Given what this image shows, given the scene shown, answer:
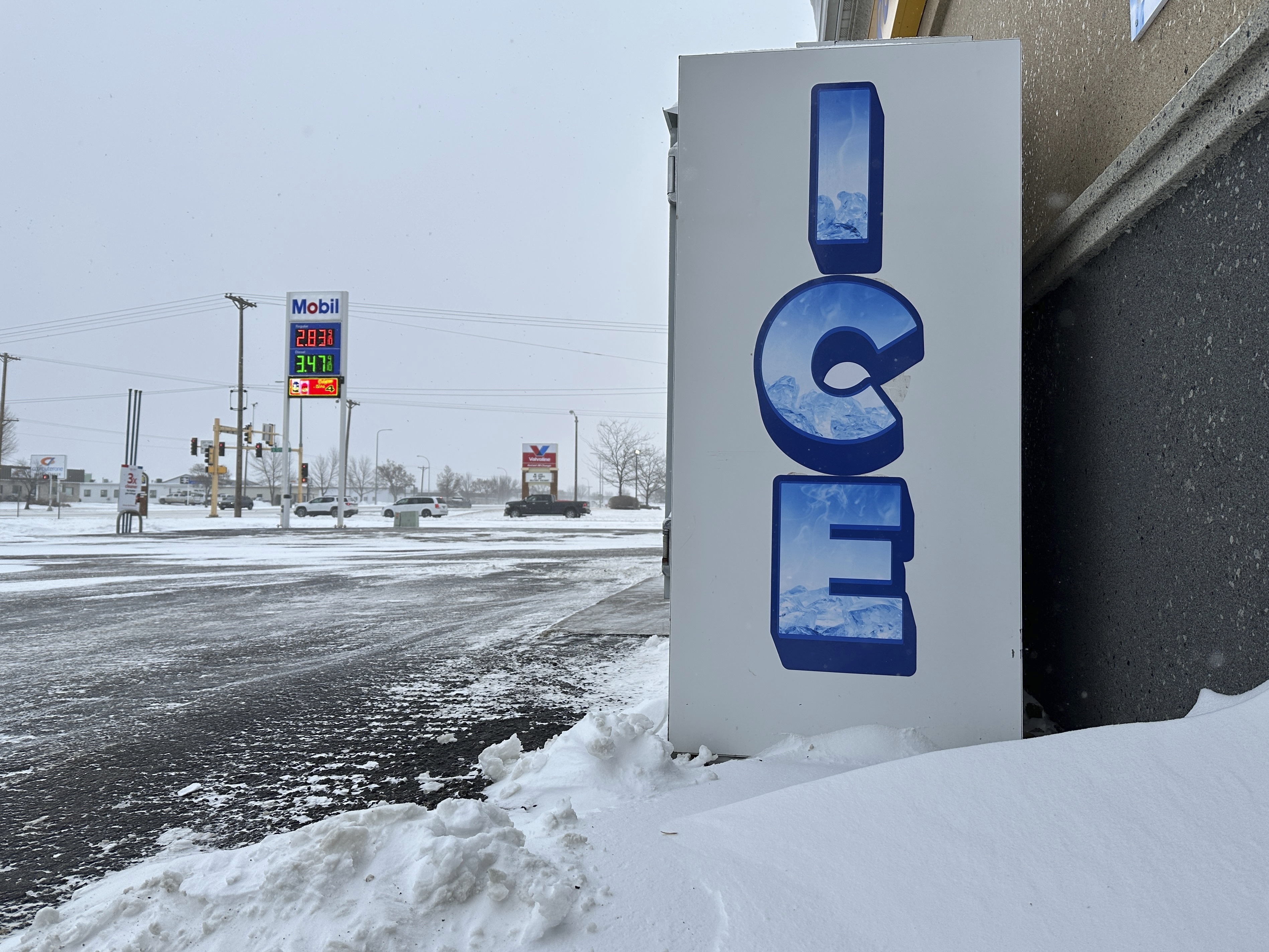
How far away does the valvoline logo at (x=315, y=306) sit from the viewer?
28.1 m

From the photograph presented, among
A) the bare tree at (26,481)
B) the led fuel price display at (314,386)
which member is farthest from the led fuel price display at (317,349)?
the bare tree at (26,481)

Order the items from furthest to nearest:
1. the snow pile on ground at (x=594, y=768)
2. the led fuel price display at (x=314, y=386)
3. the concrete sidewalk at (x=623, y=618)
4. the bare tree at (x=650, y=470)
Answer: the bare tree at (x=650, y=470), the led fuel price display at (x=314, y=386), the concrete sidewalk at (x=623, y=618), the snow pile on ground at (x=594, y=768)

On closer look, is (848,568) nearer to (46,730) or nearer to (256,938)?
(256,938)

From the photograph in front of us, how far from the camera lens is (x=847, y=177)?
2992 millimetres

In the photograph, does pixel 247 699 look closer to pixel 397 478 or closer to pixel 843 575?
pixel 843 575

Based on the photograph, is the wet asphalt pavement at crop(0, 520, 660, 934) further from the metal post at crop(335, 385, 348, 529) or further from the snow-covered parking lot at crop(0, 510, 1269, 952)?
the metal post at crop(335, 385, 348, 529)

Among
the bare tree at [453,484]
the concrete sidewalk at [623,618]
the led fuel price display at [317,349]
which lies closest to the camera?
the concrete sidewalk at [623,618]

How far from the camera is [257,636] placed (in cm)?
622

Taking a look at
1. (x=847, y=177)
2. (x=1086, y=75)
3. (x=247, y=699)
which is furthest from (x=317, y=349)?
(x=1086, y=75)

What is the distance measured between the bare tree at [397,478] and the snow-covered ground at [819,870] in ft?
327

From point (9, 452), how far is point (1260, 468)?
291 ft

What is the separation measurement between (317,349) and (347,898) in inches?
1135

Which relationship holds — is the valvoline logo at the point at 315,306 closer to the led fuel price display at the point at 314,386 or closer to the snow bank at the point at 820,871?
the led fuel price display at the point at 314,386

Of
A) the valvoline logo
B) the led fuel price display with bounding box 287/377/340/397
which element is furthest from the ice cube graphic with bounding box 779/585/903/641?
the valvoline logo
